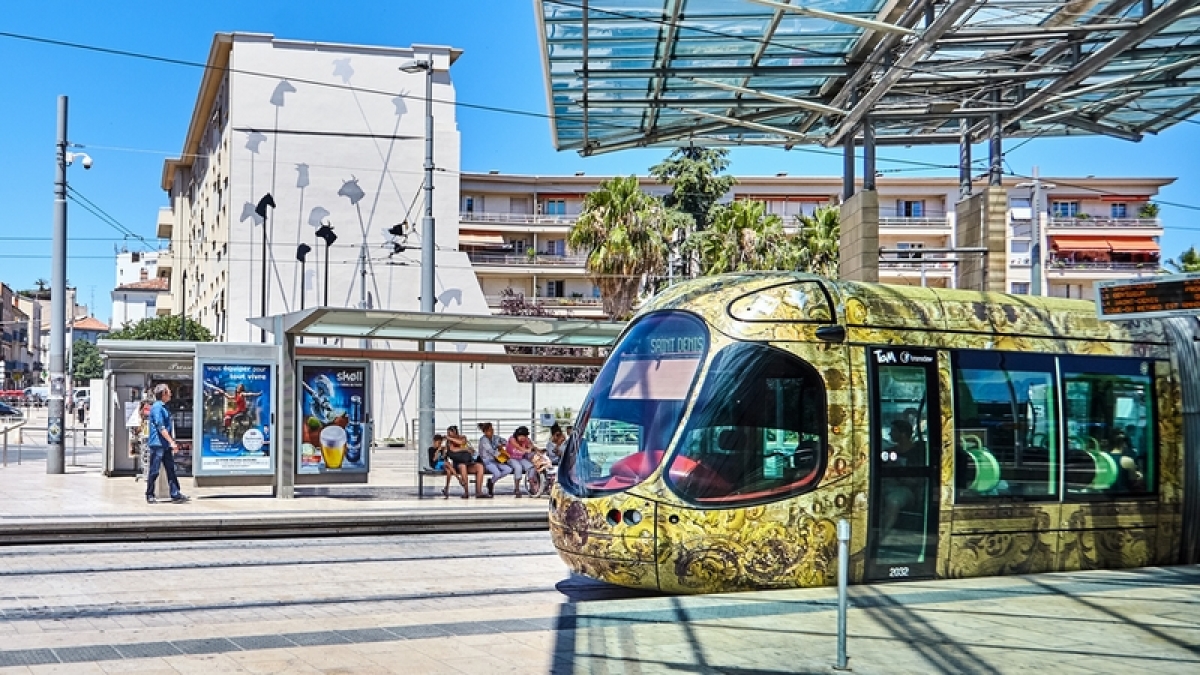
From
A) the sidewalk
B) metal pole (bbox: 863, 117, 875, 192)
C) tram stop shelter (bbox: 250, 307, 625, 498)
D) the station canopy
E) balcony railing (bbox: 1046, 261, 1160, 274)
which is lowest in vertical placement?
the sidewalk

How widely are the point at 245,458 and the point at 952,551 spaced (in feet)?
42.7

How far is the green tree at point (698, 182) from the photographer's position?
53875mm

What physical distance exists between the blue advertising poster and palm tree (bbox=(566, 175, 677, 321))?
78.7ft

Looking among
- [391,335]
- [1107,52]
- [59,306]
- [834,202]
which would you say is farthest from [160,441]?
[834,202]

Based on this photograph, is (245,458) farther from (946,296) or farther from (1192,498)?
(1192,498)

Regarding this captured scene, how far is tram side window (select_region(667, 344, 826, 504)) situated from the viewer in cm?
996

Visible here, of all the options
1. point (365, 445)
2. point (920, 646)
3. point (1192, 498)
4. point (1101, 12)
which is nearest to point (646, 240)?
point (365, 445)

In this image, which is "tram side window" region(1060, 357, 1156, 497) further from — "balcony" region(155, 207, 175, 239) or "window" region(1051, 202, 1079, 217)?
"balcony" region(155, 207, 175, 239)

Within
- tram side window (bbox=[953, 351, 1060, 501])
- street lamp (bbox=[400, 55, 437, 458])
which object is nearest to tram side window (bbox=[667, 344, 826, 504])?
tram side window (bbox=[953, 351, 1060, 501])

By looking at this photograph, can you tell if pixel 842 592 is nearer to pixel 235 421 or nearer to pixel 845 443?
pixel 845 443

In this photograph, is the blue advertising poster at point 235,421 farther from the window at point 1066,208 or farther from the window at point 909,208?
the window at point 1066,208

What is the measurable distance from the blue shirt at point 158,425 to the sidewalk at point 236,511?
0.92 metres

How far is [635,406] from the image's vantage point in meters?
10.5

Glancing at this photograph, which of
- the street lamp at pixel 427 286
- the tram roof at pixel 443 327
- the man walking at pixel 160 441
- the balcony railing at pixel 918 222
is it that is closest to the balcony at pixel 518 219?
the balcony railing at pixel 918 222
